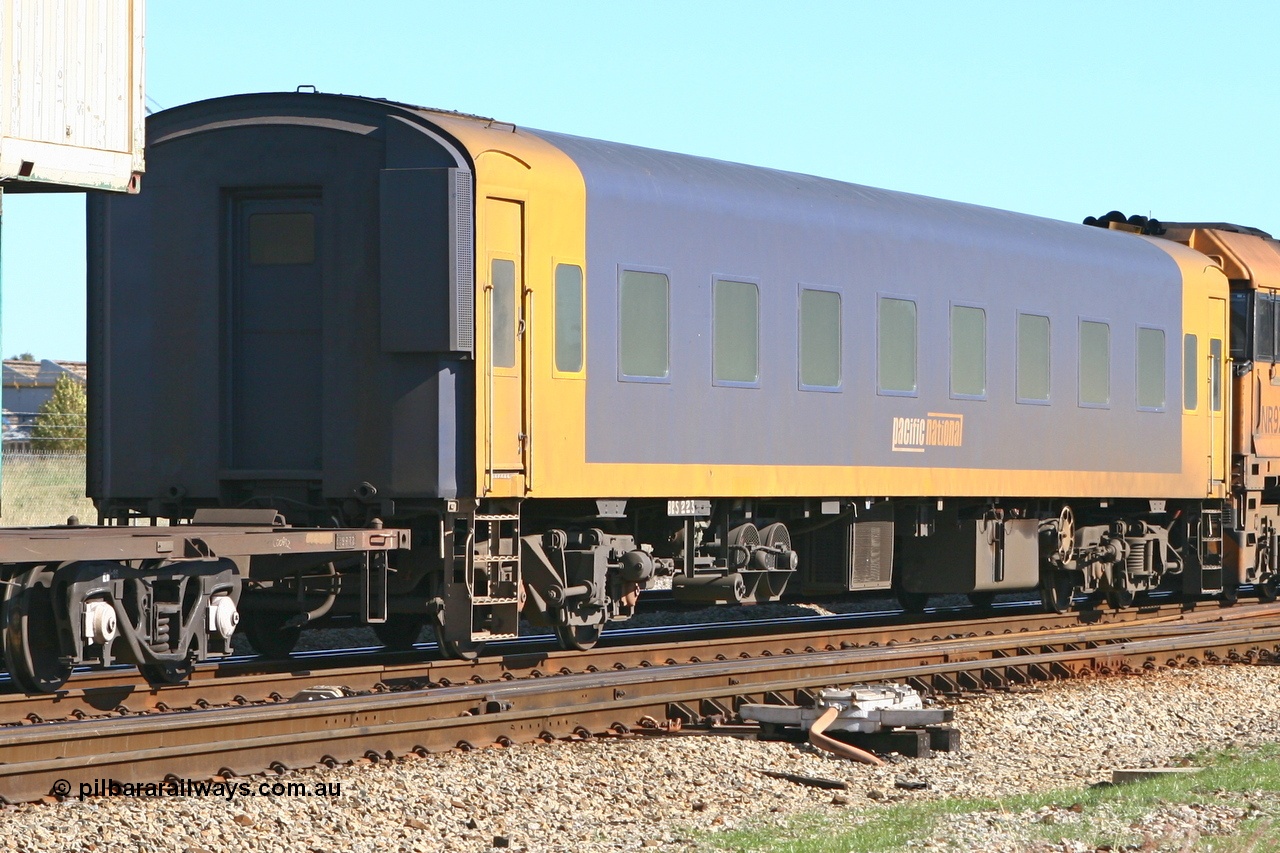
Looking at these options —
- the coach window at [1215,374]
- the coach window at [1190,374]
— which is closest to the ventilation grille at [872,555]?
the coach window at [1190,374]

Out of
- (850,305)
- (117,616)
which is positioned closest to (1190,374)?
(850,305)

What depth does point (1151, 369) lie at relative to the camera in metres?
18.7

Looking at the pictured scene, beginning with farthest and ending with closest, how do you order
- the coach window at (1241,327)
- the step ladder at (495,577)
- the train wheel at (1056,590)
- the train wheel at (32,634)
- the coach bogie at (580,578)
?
the coach window at (1241,327) < the train wheel at (1056,590) < the coach bogie at (580,578) < the step ladder at (495,577) < the train wheel at (32,634)

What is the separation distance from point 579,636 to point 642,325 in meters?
2.29

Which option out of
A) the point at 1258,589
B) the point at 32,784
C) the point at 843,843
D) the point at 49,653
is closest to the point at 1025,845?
the point at 843,843

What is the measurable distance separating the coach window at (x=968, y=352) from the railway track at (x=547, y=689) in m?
2.12

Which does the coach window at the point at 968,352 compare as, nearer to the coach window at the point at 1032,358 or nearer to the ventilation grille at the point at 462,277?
the coach window at the point at 1032,358

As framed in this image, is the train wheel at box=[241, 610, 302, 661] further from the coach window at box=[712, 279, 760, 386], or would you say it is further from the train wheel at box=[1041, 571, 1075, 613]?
the train wheel at box=[1041, 571, 1075, 613]

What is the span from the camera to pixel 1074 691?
13.1m

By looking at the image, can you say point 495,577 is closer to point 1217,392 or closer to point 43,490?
point 1217,392

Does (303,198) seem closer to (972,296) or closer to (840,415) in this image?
(840,415)

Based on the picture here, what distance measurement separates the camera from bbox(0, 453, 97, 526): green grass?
29312 mm

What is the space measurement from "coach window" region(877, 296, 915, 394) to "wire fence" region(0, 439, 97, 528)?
1606cm

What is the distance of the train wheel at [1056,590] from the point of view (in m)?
18.5
